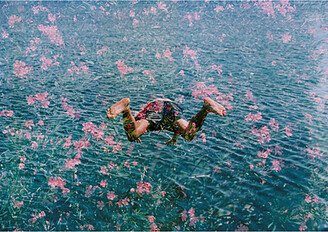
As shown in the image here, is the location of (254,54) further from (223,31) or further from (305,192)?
(305,192)

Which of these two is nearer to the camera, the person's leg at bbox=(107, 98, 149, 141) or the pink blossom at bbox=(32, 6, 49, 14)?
the person's leg at bbox=(107, 98, 149, 141)

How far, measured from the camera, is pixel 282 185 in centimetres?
1794

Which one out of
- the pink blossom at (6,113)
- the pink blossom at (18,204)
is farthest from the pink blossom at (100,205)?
the pink blossom at (6,113)

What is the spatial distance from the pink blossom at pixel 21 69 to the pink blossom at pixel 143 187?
21636mm

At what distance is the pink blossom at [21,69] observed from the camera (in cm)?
3344

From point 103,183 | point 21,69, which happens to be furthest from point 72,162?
point 21,69

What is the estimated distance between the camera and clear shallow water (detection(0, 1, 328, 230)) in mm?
16156

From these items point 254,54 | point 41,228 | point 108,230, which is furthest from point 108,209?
point 254,54

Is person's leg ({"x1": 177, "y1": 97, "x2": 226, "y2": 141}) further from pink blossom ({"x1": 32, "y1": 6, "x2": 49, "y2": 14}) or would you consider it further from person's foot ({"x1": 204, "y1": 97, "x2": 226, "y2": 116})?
pink blossom ({"x1": 32, "y1": 6, "x2": 49, "y2": 14})

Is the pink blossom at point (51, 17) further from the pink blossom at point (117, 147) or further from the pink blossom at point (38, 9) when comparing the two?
the pink blossom at point (117, 147)

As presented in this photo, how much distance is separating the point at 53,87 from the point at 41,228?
57.9ft

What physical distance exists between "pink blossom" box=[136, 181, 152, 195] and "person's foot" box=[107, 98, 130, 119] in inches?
240

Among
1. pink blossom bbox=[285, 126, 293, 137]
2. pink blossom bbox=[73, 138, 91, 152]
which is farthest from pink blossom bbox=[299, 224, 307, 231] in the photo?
pink blossom bbox=[73, 138, 91, 152]

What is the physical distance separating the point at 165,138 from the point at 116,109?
32.5 feet
